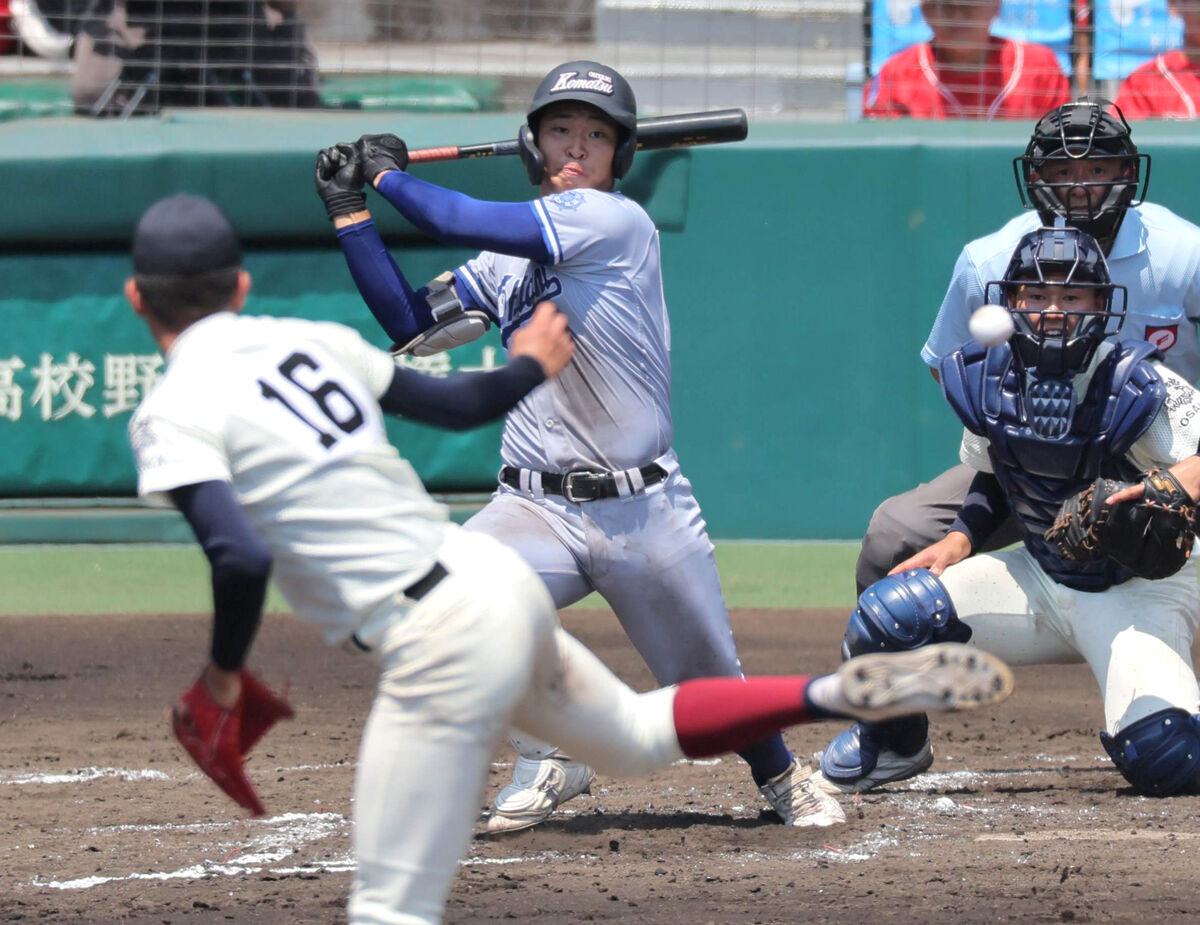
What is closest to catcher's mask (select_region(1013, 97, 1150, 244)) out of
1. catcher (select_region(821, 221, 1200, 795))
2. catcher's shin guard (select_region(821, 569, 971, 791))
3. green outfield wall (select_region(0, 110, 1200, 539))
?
catcher (select_region(821, 221, 1200, 795))

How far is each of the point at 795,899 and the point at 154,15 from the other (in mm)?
6157

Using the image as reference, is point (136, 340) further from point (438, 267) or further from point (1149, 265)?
point (1149, 265)

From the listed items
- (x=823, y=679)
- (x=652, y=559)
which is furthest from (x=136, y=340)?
(x=823, y=679)

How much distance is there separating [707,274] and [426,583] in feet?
16.6

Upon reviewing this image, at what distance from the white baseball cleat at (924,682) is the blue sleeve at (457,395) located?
2.25 ft

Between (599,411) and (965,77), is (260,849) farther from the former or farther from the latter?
(965,77)

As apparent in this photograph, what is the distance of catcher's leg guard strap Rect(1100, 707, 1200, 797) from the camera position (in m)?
3.68

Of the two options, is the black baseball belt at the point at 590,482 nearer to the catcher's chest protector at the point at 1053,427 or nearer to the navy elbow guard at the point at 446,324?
the navy elbow guard at the point at 446,324

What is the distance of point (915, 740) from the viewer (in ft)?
13.1

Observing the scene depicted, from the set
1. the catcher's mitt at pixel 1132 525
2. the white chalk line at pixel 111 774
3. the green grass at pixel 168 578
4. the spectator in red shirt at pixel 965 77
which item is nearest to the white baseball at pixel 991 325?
the catcher's mitt at pixel 1132 525

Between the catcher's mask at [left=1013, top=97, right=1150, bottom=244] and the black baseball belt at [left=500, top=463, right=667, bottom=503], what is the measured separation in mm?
1314

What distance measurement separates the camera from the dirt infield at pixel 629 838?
3.08m

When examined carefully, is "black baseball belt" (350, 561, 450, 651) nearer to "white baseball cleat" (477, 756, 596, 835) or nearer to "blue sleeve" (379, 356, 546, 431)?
"blue sleeve" (379, 356, 546, 431)

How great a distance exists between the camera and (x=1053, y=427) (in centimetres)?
374
